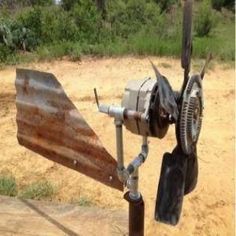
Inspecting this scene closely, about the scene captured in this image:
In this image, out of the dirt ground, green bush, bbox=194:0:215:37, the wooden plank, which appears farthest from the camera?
green bush, bbox=194:0:215:37

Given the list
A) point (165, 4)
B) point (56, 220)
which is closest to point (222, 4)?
point (165, 4)

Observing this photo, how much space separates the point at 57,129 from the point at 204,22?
907 centimetres

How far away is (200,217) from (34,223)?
1.42m

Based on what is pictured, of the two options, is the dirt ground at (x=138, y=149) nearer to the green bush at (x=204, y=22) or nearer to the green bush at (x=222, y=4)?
the green bush at (x=204, y=22)

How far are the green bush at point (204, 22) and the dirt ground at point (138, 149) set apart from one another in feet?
13.6

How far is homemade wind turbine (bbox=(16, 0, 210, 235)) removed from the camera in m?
1.38

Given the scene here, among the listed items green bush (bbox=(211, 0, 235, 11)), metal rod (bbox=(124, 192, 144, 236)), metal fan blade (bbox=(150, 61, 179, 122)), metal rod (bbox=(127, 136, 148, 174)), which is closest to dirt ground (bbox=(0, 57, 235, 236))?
metal rod (bbox=(124, 192, 144, 236))

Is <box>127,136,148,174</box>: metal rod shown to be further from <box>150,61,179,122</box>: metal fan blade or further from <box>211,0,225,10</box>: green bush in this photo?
<box>211,0,225,10</box>: green bush

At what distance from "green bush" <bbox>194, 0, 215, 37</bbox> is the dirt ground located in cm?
414

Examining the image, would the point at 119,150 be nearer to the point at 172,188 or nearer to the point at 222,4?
the point at 172,188

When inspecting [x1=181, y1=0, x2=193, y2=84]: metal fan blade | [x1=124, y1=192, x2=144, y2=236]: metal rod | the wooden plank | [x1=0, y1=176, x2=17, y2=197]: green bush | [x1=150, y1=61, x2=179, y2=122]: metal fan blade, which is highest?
[x1=181, y1=0, x2=193, y2=84]: metal fan blade

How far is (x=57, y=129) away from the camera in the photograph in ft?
5.86

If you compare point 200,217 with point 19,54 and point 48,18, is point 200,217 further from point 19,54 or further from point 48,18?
point 48,18

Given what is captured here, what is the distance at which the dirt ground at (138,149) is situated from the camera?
326 cm
